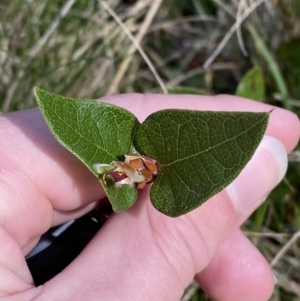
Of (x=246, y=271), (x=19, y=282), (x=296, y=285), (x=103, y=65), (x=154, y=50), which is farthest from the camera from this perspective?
(x=154, y=50)

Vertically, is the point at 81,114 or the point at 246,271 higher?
the point at 81,114

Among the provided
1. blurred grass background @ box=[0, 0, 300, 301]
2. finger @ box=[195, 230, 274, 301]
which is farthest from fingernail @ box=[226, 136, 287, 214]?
blurred grass background @ box=[0, 0, 300, 301]

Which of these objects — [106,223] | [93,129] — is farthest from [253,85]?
[93,129]

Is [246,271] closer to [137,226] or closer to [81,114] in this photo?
[137,226]

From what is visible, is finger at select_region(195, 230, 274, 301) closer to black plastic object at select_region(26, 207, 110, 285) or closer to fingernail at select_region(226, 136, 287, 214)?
fingernail at select_region(226, 136, 287, 214)

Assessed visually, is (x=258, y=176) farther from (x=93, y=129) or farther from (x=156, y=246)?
(x=93, y=129)

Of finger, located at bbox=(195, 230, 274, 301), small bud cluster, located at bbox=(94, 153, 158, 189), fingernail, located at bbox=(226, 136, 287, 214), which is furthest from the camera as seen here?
finger, located at bbox=(195, 230, 274, 301)

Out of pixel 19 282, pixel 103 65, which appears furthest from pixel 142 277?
pixel 103 65
